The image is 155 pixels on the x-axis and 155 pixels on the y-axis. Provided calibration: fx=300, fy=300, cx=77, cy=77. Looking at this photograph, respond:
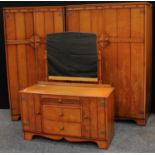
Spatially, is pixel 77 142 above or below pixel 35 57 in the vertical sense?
below

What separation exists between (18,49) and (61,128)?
139 centimetres

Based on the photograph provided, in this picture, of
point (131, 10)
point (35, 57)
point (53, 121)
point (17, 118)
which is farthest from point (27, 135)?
point (131, 10)

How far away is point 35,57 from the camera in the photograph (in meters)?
4.21

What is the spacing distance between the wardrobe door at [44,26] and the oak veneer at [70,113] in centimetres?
57

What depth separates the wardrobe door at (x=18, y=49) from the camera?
414cm

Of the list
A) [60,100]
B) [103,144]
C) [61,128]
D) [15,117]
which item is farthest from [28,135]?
[103,144]

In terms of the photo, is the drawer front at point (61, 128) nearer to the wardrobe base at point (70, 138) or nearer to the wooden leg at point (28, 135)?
the wardrobe base at point (70, 138)

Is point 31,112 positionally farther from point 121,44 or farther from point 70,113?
point 121,44

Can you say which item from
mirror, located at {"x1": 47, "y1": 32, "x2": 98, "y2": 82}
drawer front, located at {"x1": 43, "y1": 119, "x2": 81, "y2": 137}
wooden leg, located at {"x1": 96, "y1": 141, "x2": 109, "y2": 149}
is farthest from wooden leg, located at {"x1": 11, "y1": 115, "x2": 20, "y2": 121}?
wooden leg, located at {"x1": 96, "y1": 141, "x2": 109, "y2": 149}

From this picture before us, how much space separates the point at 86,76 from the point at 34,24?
107 centimetres

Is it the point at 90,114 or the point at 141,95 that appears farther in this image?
the point at 141,95

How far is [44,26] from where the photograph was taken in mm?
4121

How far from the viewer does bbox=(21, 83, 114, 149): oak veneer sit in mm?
3279

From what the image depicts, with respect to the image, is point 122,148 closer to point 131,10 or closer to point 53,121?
point 53,121
